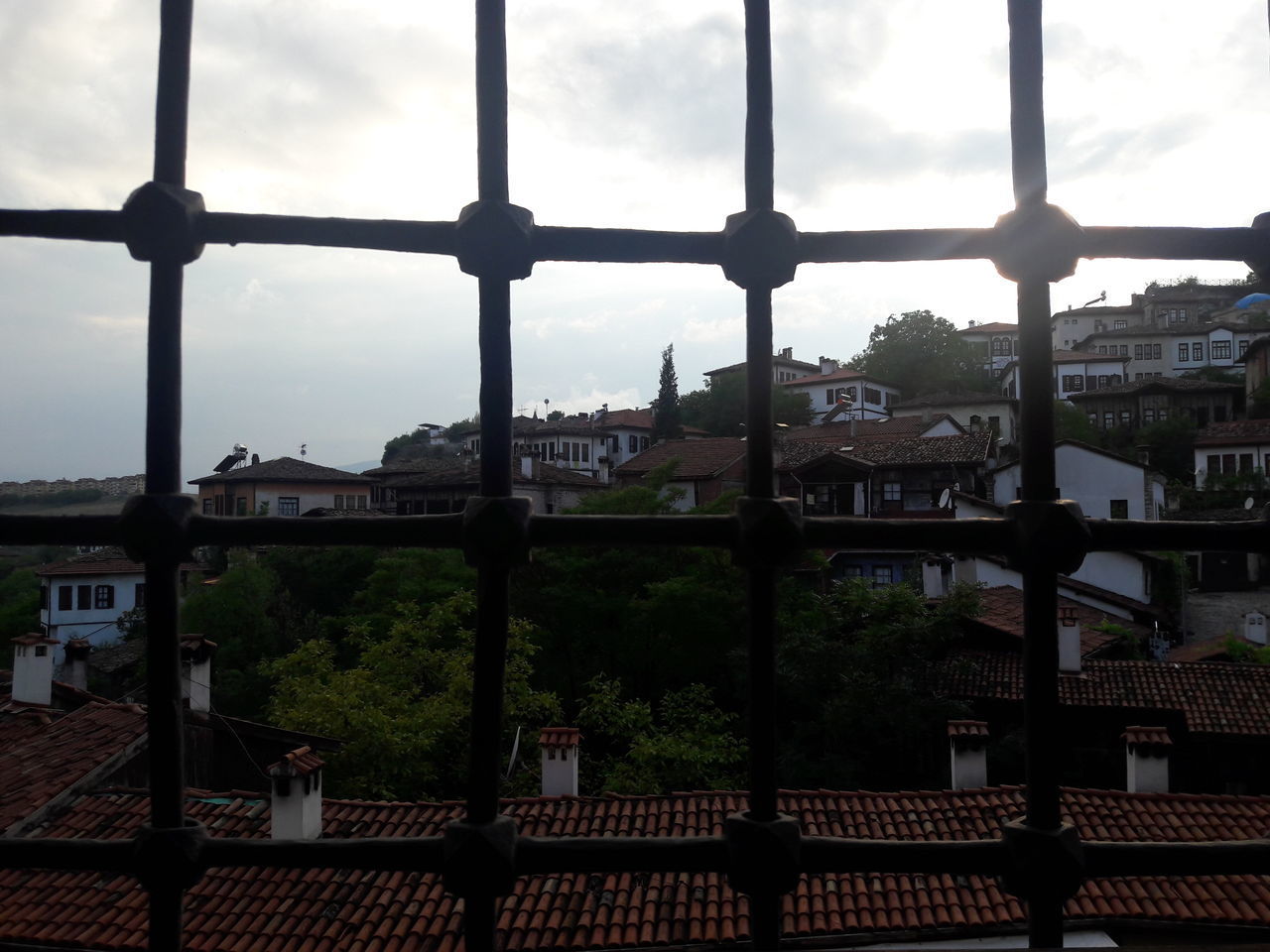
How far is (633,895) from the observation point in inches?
290

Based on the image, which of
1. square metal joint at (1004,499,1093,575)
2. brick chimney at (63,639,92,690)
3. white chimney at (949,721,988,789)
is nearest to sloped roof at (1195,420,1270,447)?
white chimney at (949,721,988,789)

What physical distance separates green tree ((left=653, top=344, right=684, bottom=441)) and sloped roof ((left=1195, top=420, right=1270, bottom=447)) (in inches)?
902

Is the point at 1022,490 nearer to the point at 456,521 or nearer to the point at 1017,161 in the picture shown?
the point at 1017,161

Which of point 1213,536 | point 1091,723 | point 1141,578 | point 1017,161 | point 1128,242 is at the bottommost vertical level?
point 1091,723

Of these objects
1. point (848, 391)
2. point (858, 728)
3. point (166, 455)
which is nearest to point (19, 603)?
point (858, 728)

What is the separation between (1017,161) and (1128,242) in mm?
260

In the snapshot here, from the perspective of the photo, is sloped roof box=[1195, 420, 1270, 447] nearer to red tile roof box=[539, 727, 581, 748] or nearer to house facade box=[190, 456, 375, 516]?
red tile roof box=[539, 727, 581, 748]

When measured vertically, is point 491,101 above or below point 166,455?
above

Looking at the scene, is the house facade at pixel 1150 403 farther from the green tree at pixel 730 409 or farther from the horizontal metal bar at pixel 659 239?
the horizontal metal bar at pixel 659 239

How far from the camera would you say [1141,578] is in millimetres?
18188

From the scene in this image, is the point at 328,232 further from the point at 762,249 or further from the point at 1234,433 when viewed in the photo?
the point at 1234,433

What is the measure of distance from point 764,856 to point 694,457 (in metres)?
22.9

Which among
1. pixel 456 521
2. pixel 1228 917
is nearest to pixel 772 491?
pixel 456 521

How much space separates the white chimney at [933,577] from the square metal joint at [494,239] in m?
17.6
